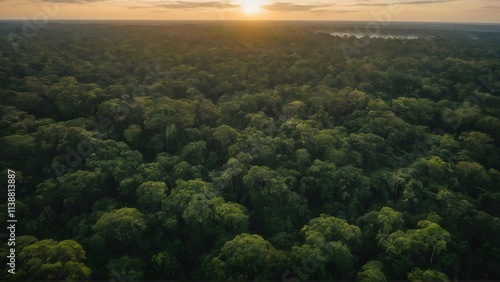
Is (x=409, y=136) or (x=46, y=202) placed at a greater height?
(x=409, y=136)

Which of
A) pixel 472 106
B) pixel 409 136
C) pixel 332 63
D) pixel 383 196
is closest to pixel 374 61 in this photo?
pixel 332 63

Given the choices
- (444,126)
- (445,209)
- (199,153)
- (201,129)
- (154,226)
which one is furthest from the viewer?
(444,126)

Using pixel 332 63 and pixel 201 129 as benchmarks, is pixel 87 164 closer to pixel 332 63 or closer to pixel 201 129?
pixel 201 129

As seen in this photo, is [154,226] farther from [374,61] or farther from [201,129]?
[374,61]

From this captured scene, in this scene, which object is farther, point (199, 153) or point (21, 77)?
point (21, 77)

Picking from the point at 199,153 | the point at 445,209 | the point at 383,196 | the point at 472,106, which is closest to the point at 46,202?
the point at 199,153

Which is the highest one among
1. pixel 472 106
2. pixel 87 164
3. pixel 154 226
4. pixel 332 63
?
pixel 332 63

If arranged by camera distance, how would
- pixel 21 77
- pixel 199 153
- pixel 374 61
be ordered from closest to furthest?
pixel 199 153, pixel 21 77, pixel 374 61
